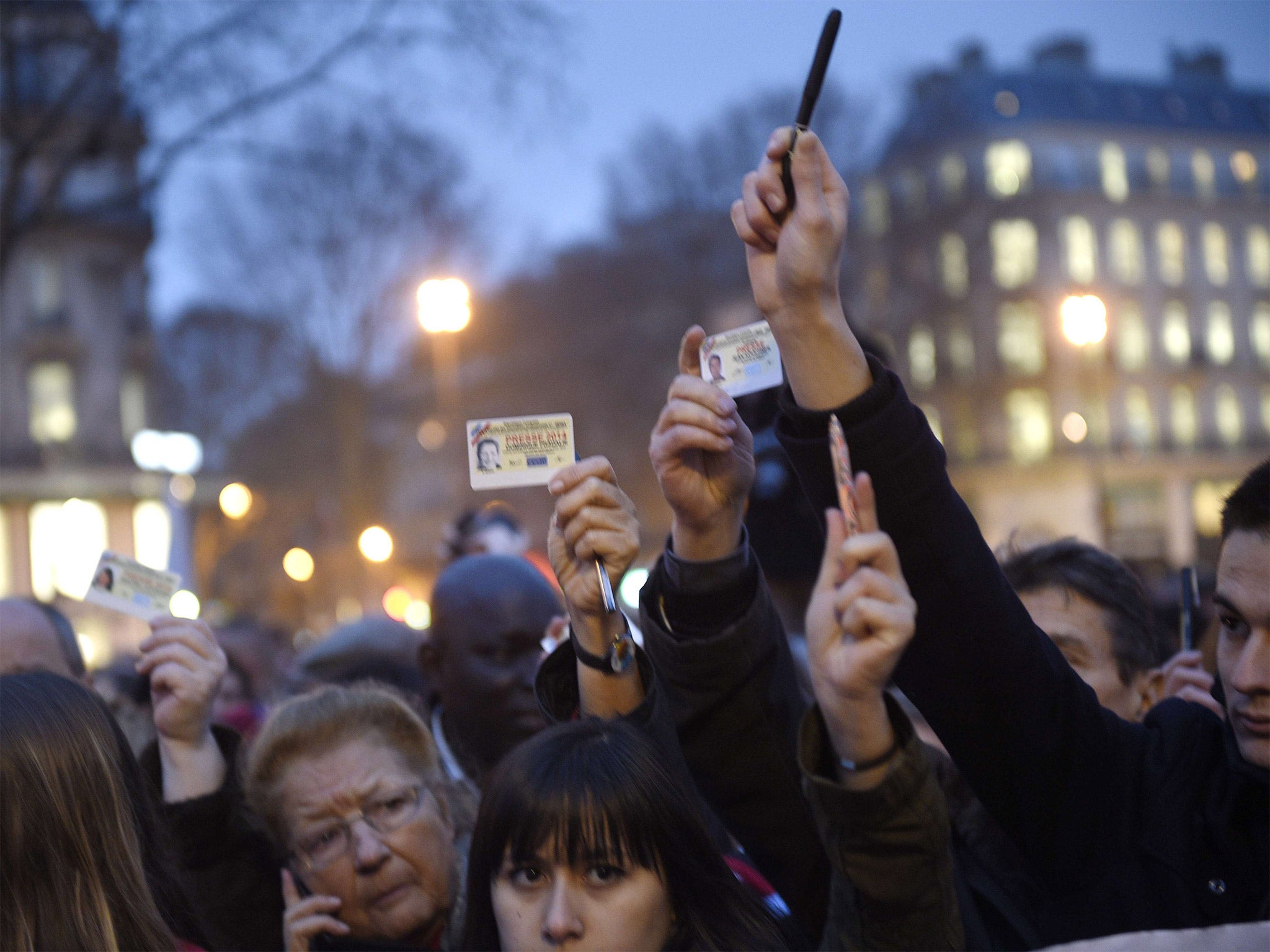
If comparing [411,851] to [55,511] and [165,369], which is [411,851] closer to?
[55,511]

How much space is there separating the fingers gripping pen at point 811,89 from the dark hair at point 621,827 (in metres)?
0.98

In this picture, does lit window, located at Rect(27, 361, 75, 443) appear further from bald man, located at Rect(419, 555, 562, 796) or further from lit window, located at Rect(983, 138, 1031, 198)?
bald man, located at Rect(419, 555, 562, 796)

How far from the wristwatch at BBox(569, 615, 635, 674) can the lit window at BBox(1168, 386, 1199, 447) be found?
54.9m

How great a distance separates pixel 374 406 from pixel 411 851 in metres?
27.9

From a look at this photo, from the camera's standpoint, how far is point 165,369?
42.9 meters

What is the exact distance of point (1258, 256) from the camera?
55.8 metres

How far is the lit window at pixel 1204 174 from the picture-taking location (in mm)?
56094

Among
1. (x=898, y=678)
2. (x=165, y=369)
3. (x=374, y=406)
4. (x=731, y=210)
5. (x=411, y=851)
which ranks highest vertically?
(x=165, y=369)

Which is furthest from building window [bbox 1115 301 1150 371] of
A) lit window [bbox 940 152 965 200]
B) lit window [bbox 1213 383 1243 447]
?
lit window [bbox 940 152 965 200]

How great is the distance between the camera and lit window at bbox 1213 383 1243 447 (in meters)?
54.1

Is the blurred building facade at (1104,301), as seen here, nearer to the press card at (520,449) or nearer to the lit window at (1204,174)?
the lit window at (1204,174)

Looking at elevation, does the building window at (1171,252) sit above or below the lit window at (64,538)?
above

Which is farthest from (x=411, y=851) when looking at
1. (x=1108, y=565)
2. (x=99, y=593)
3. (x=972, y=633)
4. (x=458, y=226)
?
(x=458, y=226)

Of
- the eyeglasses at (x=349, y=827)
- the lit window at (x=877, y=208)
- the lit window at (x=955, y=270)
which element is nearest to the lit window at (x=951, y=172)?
the lit window at (x=877, y=208)
